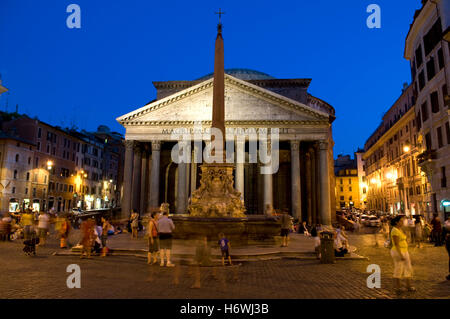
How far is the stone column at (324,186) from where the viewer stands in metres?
28.8

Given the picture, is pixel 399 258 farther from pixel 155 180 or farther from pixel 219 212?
pixel 155 180

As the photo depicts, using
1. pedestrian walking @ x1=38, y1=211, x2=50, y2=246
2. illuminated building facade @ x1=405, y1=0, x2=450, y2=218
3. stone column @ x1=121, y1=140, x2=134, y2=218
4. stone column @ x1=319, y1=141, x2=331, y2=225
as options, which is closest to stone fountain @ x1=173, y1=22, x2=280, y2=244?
pedestrian walking @ x1=38, y1=211, x2=50, y2=246

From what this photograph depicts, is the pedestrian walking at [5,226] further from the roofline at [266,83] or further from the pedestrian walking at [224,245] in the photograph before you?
the roofline at [266,83]

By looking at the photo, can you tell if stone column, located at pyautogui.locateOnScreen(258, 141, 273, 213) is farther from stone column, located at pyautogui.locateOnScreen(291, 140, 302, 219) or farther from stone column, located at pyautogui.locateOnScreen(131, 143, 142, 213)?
stone column, located at pyautogui.locateOnScreen(131, 143, 142, 213)

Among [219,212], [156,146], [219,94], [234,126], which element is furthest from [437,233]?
[156,146]

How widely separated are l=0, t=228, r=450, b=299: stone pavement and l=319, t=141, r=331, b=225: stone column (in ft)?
60.8

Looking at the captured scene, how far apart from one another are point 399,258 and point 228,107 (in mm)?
24871

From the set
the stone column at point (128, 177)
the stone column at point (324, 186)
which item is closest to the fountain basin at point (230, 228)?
the stone column at point (324, 186)

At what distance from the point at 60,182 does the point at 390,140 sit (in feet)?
149

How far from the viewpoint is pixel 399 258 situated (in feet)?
20.4

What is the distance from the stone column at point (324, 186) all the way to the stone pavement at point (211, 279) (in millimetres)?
18546

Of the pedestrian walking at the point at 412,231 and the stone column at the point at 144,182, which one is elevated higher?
the stone column at the point at 144,182

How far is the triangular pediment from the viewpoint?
29625mm

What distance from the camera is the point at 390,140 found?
42.8 meters
